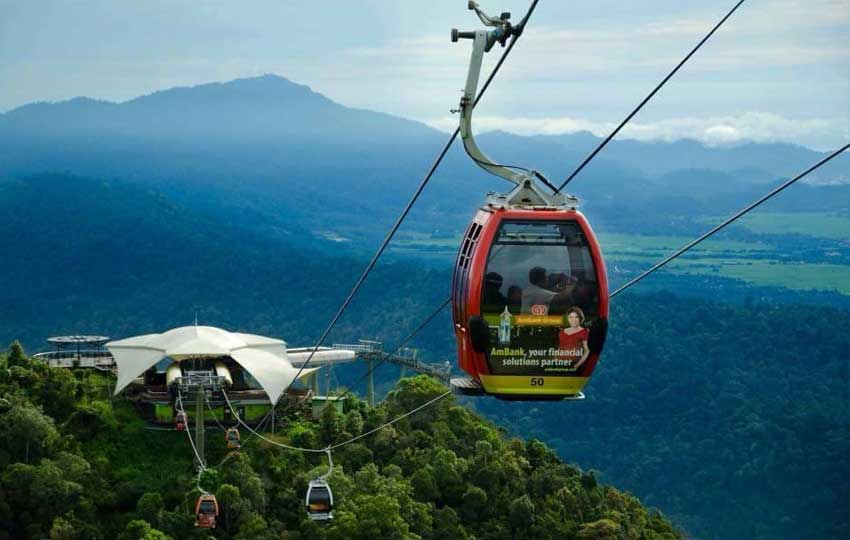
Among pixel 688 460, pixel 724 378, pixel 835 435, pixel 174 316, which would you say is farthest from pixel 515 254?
pixel 174 316

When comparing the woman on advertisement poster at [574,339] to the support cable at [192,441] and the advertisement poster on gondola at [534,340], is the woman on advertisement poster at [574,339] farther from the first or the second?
the support cable at [192,441]

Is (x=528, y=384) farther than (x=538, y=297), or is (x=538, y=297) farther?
(x=528, y=384)

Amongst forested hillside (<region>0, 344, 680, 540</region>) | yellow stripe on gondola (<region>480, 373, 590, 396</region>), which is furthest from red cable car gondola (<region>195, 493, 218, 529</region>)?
yellow stripe on gondola (<region>480, 373, 590, 396</region>)

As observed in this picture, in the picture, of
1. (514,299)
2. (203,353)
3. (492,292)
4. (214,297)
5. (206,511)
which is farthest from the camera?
(214,297)

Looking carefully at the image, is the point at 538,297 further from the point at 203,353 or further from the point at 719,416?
the point at 719,416

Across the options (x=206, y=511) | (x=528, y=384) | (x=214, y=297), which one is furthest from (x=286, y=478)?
(x=214, y=297)

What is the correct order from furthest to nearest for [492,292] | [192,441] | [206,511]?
1. [192,441]
2. [206,511]
3. [492,292]

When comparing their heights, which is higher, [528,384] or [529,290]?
[529,290]
